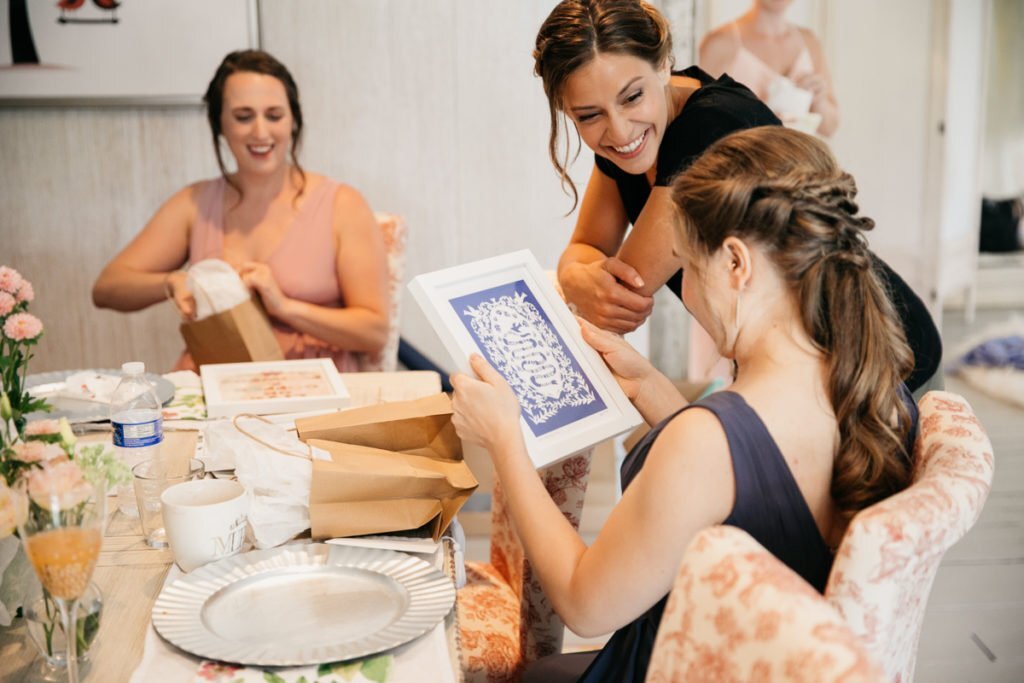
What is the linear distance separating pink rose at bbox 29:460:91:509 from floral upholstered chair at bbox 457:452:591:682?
748mm

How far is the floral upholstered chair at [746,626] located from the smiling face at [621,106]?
0.94 m

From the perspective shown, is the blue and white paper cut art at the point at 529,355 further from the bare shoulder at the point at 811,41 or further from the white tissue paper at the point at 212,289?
the bare shoulder at the point at 811,41

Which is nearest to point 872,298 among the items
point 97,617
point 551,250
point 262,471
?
point 262,471

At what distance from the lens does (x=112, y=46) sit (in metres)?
3.22

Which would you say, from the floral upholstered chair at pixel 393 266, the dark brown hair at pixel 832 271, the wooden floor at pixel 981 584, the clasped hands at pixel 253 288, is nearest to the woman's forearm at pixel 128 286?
the clasped hands at pixel 253 288

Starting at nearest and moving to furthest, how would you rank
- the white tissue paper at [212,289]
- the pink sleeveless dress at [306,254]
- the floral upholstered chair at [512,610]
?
the floral upholstered chair at [512,610], the white tissue paper at [212,289], the pink sleeveless dress at [306,254]

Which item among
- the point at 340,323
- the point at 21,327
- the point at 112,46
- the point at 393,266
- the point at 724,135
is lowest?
the point at 340,323

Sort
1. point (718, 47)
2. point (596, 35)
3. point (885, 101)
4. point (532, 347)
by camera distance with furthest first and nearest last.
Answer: point (885, 101)
point (718, 47)
point (596, 35)
point (532, 347)

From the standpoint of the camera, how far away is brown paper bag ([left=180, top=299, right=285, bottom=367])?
2.25 meters

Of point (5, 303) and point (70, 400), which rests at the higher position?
point (5, 303)

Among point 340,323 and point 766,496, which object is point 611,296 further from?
point 340,323

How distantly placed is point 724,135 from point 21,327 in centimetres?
105

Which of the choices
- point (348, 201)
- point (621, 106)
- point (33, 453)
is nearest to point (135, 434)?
point (33, 453)

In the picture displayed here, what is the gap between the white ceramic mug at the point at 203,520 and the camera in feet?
3.76
